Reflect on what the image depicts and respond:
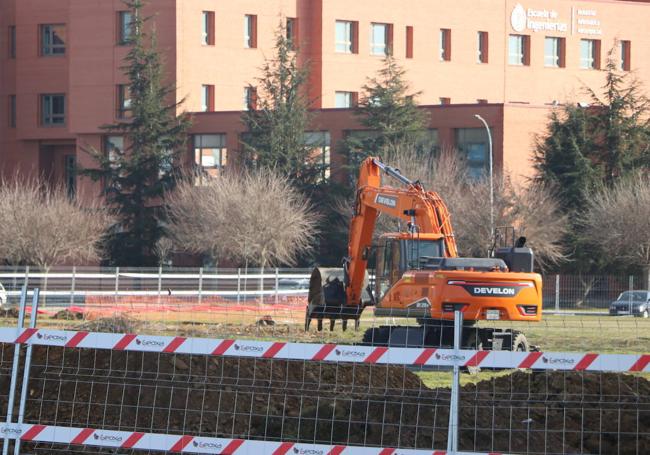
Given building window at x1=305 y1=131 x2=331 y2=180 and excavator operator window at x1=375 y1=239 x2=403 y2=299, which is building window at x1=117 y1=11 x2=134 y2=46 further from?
excavator operator window at x1=375 y1=239 x2=403 y2=299

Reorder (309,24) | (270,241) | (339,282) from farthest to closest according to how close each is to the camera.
→ (309,24) → (270,241) → (339,282)

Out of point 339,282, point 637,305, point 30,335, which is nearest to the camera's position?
point 30,335

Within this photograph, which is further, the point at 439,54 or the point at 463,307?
the point at 439,54

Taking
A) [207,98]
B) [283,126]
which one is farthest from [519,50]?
[283,126]

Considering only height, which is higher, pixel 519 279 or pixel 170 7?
pixel 170 7

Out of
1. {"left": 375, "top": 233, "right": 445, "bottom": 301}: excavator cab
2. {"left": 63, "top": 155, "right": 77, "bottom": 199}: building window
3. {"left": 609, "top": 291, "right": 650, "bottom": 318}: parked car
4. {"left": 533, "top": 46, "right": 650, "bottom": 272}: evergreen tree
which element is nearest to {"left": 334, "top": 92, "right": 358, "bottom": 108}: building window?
{"left": 63, "top": 155, "right": 77, "bottom": 199}: building window

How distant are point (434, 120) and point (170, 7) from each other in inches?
594

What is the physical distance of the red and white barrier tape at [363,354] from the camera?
11562 mm

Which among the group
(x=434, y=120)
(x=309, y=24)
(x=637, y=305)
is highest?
(x=309, y=24)

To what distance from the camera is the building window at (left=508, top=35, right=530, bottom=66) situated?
82375 millimetres

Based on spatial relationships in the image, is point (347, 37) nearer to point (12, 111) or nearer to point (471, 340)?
point (12, 111)

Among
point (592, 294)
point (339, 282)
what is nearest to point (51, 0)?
point (592, 294)

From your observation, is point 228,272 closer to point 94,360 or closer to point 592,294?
point 592,294

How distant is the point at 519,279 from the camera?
891 inches
